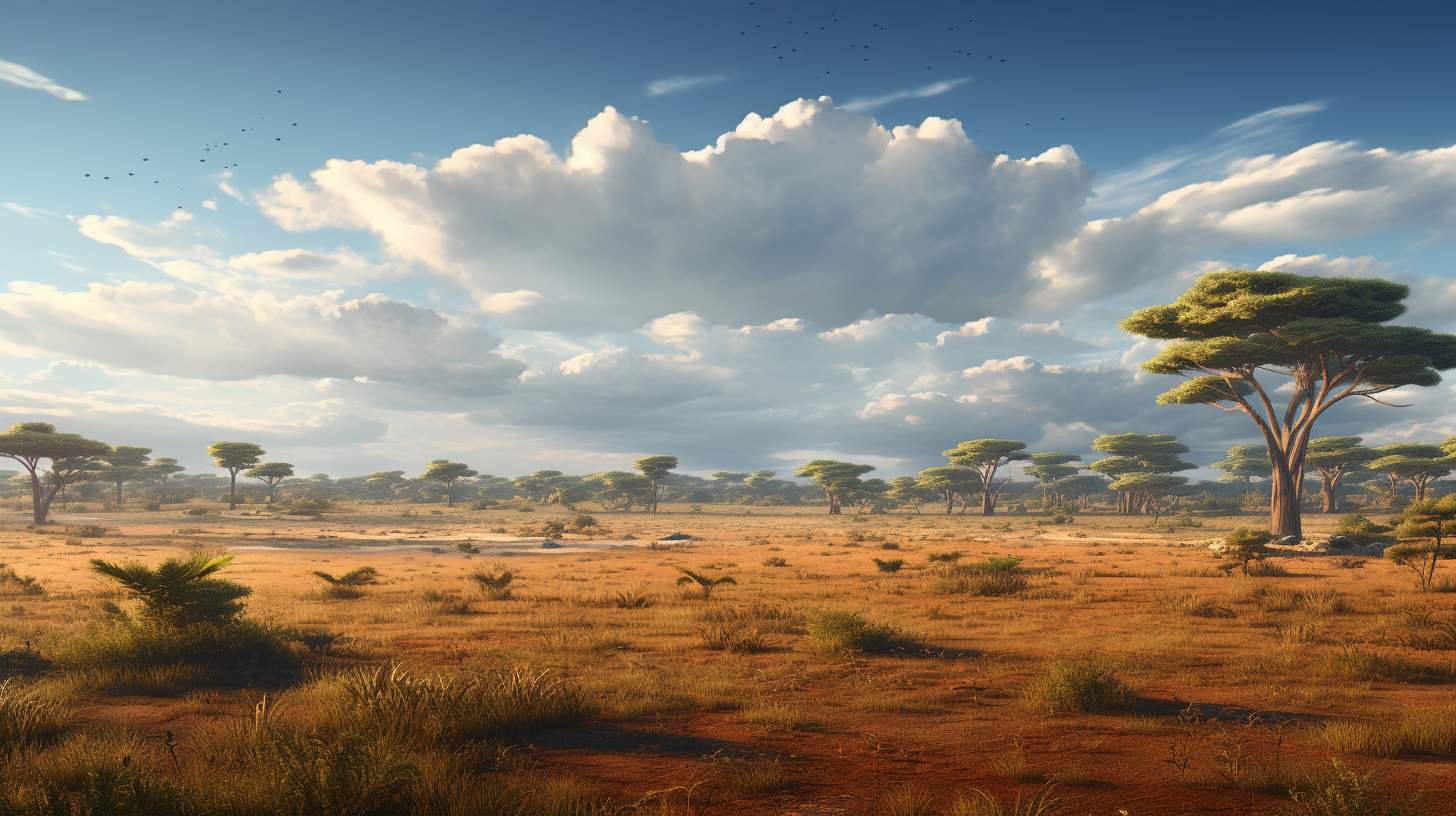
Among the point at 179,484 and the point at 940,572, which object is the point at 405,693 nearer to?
the point at 940,572

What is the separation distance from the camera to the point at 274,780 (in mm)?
4781

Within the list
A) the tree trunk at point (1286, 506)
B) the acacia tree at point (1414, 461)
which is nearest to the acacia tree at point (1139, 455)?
the acacia tree at point (1414, 461)

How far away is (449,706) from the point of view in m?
7.00

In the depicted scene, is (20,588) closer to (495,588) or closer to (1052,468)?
(495,588)

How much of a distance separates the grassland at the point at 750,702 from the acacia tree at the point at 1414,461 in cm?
7053

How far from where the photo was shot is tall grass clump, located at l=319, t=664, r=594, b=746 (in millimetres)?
6594

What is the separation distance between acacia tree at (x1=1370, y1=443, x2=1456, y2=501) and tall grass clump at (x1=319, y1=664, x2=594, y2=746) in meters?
A: 93.5

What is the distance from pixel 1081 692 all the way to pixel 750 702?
4.20 metres

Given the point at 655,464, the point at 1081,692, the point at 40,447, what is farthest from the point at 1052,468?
the point at 40,447

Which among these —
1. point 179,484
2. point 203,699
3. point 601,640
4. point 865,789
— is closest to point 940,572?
point 601,640

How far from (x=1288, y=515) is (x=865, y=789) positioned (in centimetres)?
3735

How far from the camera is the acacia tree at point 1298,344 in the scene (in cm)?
2995

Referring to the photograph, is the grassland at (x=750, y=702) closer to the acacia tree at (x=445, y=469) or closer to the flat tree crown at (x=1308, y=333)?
the flat tree crown at (x=1308, y=333)

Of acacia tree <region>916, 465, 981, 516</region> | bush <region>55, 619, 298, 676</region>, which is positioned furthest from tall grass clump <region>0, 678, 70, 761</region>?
acacia tree <region>916, 465, 981, 516</region>
